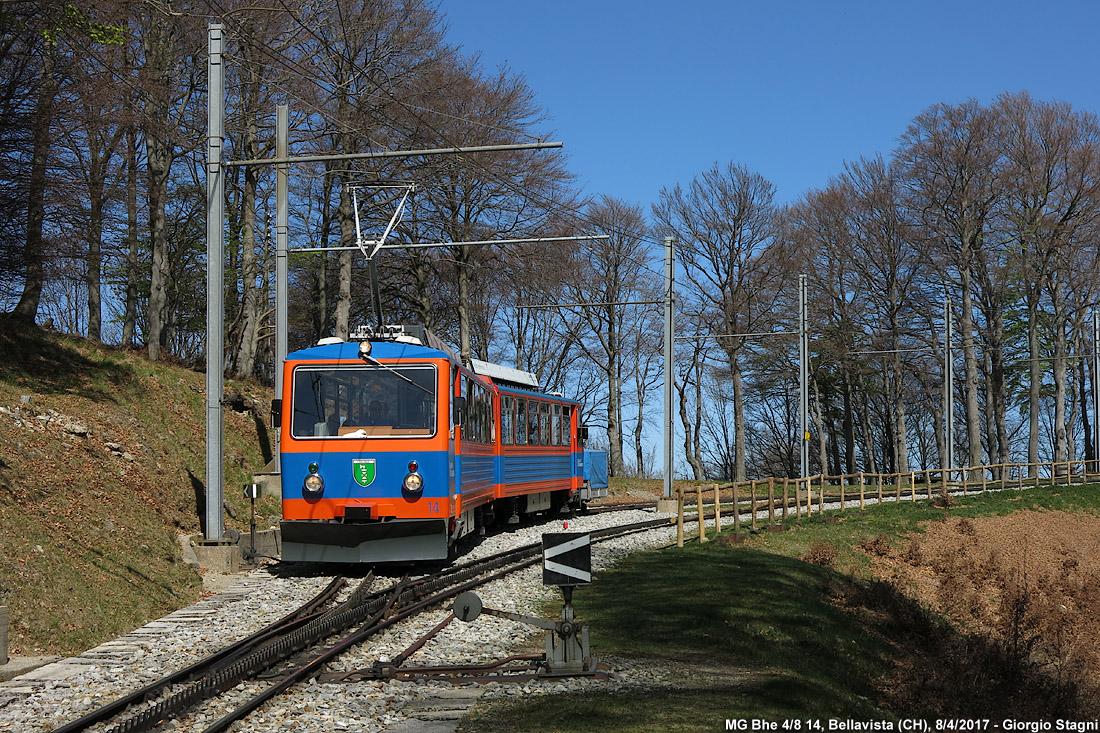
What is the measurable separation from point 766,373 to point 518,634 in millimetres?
46398

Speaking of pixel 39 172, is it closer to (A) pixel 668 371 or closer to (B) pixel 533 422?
(B) pixel 533 422

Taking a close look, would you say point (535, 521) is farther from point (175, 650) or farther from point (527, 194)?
point (175, 650)

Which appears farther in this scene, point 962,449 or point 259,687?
point 962,449

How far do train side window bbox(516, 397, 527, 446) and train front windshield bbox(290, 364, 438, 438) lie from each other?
826 centimetres

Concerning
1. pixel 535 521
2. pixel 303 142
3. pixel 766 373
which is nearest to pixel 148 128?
pixel 303 142

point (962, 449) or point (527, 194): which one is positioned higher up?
point (527, 194)

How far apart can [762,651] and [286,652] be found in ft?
15.1

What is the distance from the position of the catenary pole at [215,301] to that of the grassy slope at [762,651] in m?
5.33

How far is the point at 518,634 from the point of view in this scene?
1195 cm

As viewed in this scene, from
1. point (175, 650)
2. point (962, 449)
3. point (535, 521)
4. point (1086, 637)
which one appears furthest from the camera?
point (962, 449)

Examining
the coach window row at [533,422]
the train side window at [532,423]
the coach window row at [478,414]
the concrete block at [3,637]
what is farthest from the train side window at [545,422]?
the concrete block at [3,637]

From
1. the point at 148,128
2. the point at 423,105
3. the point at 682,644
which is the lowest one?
the point at 682,644

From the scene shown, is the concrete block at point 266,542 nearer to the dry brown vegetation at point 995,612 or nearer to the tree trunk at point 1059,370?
the dry brown vegetation at point 995,612

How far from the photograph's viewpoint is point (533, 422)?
86.6ft
